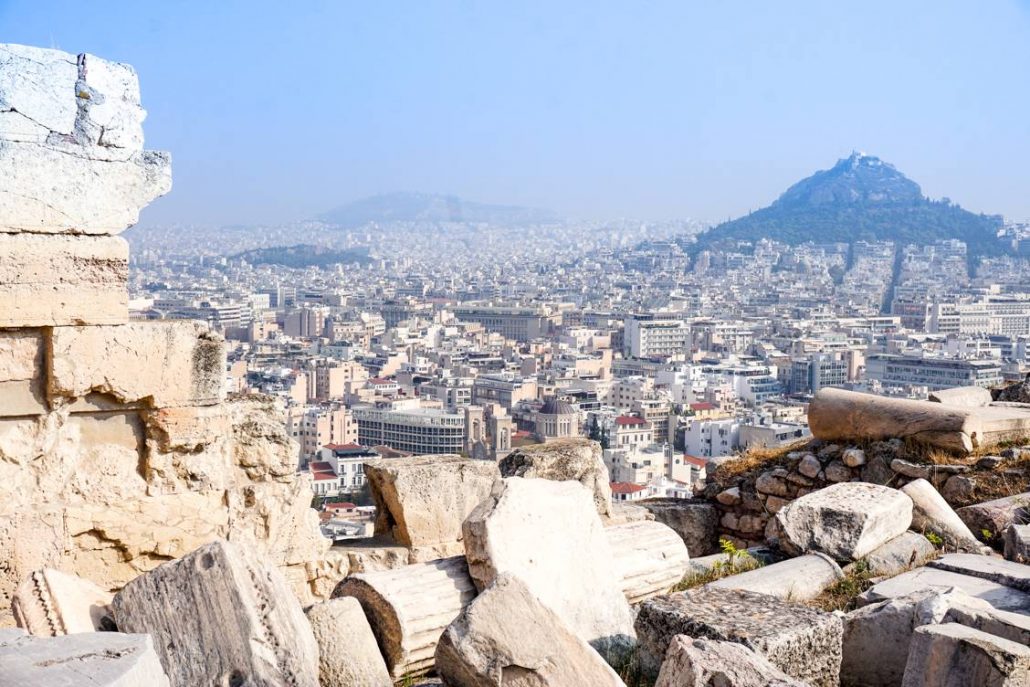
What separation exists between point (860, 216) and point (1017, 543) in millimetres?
151049

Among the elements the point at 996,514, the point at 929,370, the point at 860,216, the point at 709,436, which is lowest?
the point at 709,436

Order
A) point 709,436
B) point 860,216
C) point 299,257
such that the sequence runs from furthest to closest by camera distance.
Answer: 1. point 299,257
2. point 860,216
3. point 709,436

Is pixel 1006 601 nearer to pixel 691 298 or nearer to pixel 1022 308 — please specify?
pixel 1022 308

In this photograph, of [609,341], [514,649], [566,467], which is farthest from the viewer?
[609,341]

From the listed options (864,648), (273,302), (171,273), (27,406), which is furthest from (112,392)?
(171,273)

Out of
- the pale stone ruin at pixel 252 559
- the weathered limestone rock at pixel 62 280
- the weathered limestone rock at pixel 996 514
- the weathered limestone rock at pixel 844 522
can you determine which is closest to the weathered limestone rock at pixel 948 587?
the pale stone ruin at pixel 252 559

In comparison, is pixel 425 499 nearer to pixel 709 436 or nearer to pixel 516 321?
pixel 709 436

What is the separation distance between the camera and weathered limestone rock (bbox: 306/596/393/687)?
3.01 metres

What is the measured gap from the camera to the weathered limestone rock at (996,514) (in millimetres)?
5004

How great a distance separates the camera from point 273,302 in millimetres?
112062

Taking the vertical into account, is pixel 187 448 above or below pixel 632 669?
above

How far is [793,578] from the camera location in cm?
423

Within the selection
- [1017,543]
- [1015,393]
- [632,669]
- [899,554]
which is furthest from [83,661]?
[1015,393]

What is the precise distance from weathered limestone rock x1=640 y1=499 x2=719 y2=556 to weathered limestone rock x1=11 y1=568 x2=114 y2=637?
342 centimetres
